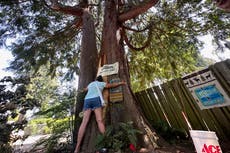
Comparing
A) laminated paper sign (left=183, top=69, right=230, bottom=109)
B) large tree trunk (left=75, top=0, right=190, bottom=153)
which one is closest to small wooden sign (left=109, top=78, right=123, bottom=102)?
large tree trunk (left=75, top=0, right=190, bottom=153)

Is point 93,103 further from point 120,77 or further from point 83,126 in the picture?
point 120,77

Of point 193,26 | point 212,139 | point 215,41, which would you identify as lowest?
point 212,139

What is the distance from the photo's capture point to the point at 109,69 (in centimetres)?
423

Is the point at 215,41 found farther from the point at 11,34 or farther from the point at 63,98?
the point at 11,34

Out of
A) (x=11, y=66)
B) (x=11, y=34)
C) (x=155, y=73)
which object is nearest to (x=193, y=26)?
(x=155, y=73)

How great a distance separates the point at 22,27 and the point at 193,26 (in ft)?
18.3

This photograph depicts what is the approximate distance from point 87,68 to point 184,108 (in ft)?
8.64

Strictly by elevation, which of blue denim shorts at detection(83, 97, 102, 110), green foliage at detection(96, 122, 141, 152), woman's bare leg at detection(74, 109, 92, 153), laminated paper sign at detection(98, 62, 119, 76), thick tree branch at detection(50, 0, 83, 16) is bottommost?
green foliage at detection(96, 122, 141, 152)

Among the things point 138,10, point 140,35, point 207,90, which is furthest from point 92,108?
point 140,35

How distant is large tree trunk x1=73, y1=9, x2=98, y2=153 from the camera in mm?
3448

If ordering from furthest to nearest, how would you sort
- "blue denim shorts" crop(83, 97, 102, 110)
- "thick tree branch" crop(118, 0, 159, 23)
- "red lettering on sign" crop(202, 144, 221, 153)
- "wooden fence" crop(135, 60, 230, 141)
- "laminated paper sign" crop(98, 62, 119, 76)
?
"thick tree branch" crop(118, 0, 159, 23) < "laminated paper sign" crop(98, 62, 119, 76) < "blue denim shorts" crop(83, 97, 102, 110) < "wooden fence" crop(135, 60, 230, 141) < "red lettering on sign" crop(202, 144, 221, 153)

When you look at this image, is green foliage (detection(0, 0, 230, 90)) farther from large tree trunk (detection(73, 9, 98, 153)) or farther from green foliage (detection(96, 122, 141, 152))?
green foliage (detection(96, 122, 141, 152))

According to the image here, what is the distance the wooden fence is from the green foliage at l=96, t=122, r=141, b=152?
90 cm

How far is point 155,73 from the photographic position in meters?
8.20
